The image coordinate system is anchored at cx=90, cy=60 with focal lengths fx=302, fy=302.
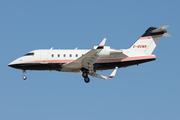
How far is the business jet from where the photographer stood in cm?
2990

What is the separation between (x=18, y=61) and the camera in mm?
31688

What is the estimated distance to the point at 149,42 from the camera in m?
31.5

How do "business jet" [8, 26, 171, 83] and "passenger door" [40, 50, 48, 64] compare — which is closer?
"business jet" [8, 26, 171, 83]

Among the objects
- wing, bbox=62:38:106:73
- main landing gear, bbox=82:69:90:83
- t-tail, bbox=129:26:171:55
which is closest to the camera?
wing, bbox=62:38:106:73

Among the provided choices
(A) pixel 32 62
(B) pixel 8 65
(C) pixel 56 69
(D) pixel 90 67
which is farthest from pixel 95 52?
(B) pixel 8 65

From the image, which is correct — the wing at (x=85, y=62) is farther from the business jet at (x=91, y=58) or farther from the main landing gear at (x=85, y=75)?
the main landing gear at (x=85, y=75)

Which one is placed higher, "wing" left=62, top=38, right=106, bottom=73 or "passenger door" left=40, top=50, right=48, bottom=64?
"passenger door" left=40, top=50, right=48, bottom=64

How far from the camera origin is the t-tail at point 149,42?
31.3 meters

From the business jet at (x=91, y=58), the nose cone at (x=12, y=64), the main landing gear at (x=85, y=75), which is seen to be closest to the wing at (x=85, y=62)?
the business jet at (x=91, y=58)

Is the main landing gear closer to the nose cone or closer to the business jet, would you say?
the business jet

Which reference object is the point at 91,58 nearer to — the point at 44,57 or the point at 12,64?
the point at 44,57

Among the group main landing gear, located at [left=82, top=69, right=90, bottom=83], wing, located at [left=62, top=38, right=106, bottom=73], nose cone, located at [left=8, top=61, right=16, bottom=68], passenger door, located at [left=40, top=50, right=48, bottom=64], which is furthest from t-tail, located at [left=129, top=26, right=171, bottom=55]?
nose cone, located at [left=8, top=61, right=16, bottom=68]

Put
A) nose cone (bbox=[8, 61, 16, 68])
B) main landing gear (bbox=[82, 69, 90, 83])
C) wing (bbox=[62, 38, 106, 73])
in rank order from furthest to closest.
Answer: nose cone (bbox=[8, 61, 16, 68])
main landing gear (bbox=[82, 69, 90, 83])
wing (bbox=[62, 38, 106, 73])

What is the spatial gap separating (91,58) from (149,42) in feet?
22.0
